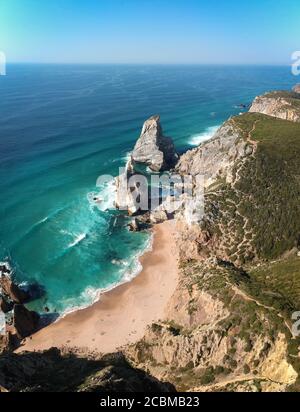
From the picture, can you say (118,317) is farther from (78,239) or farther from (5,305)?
(78,239)

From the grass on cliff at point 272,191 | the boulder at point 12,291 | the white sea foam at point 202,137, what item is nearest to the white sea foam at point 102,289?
the boulder at point 12,291

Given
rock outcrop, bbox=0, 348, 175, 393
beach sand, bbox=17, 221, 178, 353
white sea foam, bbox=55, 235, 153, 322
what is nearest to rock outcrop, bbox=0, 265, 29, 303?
white sea foam, bbox=55, 235, 153, 322

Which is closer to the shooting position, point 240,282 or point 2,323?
point 240,282

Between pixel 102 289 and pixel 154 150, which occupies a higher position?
pixel 154 150

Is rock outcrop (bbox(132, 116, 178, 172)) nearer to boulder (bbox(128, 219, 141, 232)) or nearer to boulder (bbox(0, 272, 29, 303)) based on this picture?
boulder (bbox(128, 219, 141, 232))

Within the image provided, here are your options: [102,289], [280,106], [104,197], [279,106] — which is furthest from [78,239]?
[279,106]

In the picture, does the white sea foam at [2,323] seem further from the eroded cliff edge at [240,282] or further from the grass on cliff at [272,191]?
the grass on cliff at [272,191]

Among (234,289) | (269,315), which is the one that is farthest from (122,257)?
(269,315)
